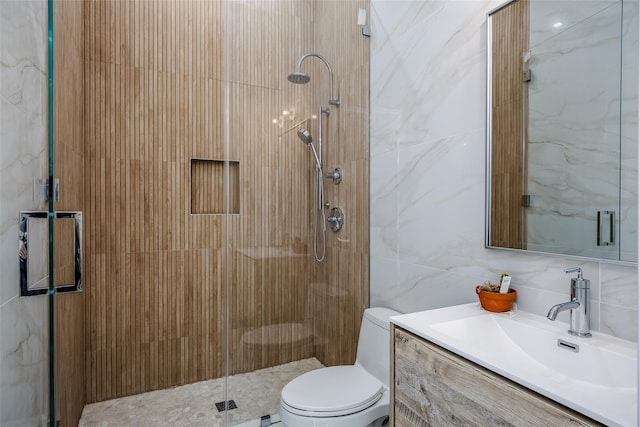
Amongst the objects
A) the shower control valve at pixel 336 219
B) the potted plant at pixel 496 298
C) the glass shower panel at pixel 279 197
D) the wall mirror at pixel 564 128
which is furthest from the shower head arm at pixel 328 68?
the potted plant at pixel 496 298

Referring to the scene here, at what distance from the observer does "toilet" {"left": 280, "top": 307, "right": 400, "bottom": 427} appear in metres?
1.46

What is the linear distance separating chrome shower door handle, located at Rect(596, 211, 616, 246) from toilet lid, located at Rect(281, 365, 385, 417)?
1056 millimetres

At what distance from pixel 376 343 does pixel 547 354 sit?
846mm

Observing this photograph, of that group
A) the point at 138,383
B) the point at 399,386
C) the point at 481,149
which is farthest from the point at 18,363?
the point at 138,383

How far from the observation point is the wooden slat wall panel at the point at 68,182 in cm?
135

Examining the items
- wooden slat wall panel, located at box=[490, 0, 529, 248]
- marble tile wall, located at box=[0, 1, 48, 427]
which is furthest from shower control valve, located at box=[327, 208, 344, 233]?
marble tile wall, located at box=[0, 1, 48, 427]

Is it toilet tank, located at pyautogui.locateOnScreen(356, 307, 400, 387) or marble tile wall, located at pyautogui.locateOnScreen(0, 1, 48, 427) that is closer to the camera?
marble tile wall, located at pyautogui.locateOnScreen(0, 1, 48, 427)

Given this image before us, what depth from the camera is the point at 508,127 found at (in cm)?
133

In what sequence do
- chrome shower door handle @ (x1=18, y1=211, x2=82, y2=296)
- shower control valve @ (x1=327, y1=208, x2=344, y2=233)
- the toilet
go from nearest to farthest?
chrome shower door handle @ (x1=18, y1=211, x2=82, y2=296) < the toilet < shower control valve @ (x1=327, y1=208, x2=344, y2=233)

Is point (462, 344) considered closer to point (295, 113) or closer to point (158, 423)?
point (295, 113)

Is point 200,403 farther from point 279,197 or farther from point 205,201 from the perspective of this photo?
point 279,197

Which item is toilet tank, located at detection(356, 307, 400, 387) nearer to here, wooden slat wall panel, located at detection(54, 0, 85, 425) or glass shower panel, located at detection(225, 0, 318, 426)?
glass shower panel, located at detection(225, 0, 318, 426)

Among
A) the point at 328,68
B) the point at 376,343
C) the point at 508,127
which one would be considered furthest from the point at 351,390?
the point at 328,68

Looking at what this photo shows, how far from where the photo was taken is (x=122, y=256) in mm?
2365
